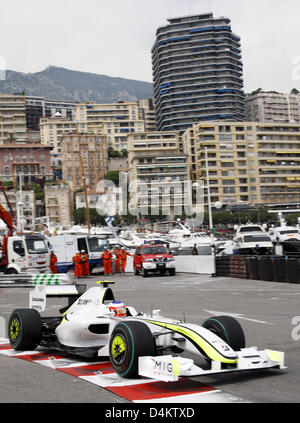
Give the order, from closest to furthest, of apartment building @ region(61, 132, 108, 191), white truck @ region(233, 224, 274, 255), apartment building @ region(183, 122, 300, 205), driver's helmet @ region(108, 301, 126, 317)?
driver's helmet @ region(108, 301, 126, 317) → white truck @ region(233, 224, 274, 255) → apartment building @ region(183, 122, 300, 205) → apartment building @ region(61, 132, 108, 191)

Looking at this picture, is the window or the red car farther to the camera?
the window

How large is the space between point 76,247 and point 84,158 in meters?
138

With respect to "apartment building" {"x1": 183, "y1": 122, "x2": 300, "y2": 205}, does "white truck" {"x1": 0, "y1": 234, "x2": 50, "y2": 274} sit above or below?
below

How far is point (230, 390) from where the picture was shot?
285 inches

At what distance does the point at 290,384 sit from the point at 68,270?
1404 inches

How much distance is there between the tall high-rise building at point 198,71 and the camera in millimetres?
180500

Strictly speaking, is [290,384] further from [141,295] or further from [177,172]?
[177,172]


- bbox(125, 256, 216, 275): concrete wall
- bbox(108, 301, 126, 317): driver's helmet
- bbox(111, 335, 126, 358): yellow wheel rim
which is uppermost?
bbox(108, 301, 126, 317): driver's helmet

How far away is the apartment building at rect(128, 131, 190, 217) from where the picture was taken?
127 meters

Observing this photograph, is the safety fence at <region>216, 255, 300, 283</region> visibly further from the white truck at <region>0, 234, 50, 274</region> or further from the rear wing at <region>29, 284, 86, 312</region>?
the rear wing at <region>29, 284, 86, 312</region>

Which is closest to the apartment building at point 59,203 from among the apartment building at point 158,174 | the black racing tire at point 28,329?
the apartment building at point 158,174

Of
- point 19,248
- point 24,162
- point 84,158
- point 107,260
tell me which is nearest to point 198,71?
point 84,158

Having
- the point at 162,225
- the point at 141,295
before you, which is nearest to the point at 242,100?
the point at 162,225

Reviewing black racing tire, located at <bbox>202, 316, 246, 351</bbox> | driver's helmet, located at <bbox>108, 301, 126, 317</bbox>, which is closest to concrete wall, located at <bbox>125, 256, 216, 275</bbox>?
driver's helmet, located at <bbox>108, 301, 126, 317</bbox>
